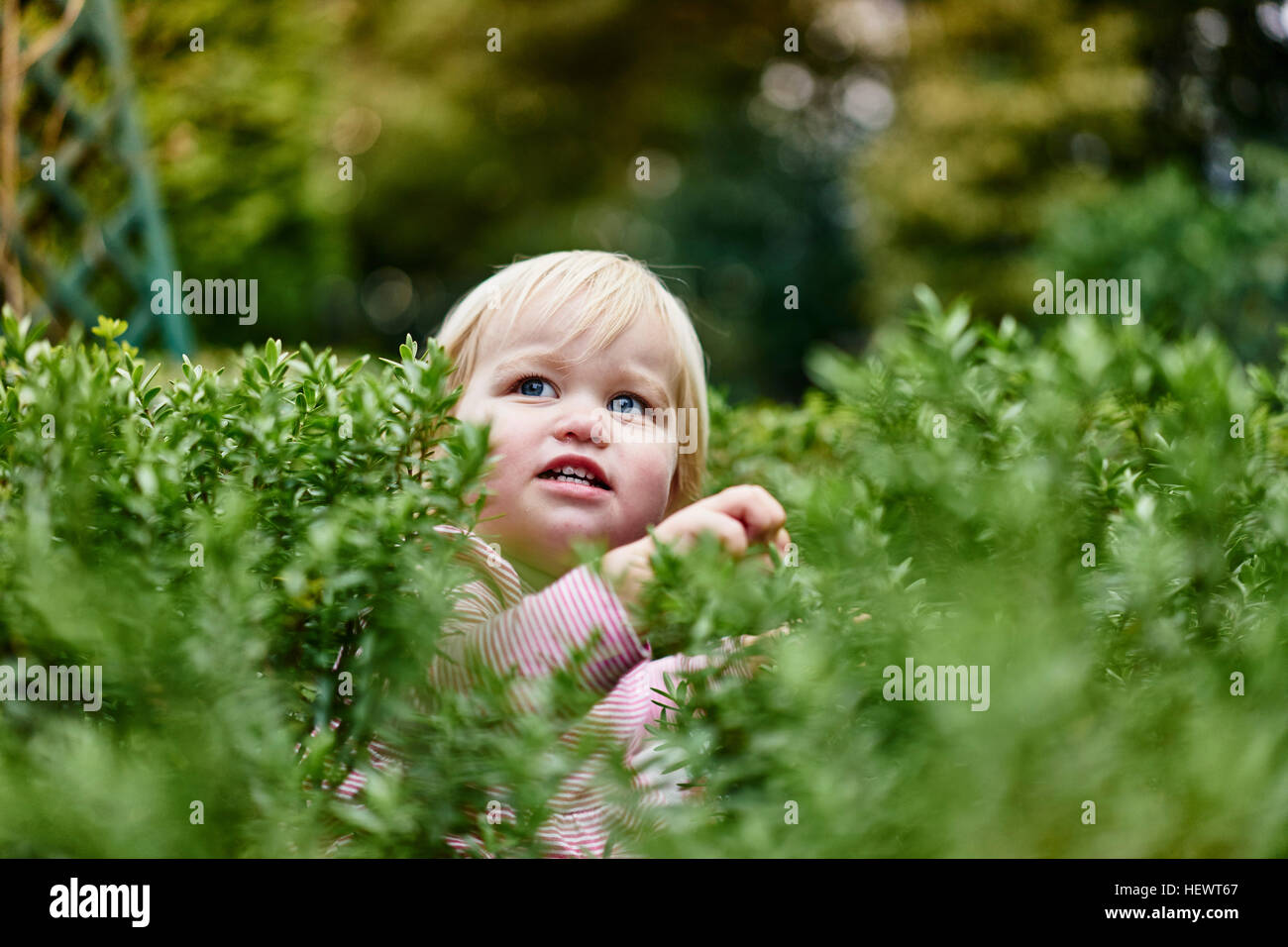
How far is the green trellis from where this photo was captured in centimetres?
520

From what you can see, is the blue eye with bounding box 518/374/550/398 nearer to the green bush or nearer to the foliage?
the green bush

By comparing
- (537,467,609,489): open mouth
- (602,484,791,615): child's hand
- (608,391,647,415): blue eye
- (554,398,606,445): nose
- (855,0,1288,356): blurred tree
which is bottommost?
(602,484,791,615): child's hand

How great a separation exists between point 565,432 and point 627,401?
11.9 inches

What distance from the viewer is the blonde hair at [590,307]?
7.46 feet

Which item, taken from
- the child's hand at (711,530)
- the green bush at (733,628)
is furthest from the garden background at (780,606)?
the child's hand at (711,530)

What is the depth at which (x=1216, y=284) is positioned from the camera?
7434 millimetres

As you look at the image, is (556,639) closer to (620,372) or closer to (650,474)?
(650,474)

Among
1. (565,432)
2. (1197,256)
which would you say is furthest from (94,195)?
(1197,256)

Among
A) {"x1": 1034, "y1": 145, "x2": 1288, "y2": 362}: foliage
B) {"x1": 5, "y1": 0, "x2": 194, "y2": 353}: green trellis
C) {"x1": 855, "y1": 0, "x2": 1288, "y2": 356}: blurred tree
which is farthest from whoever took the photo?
{"x1": 855, "y1": 0, "x2": 1288, "y2": 356}: blurred tree

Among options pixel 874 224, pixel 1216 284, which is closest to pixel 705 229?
pixel 874 224

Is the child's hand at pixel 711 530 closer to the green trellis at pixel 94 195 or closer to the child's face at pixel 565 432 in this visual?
the child's face at pixel 565 432

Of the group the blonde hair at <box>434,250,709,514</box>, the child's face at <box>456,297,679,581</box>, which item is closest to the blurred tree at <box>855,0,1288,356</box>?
the blonde hair at <box>434,250,709,514</box>

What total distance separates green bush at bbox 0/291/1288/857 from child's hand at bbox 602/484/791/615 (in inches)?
3.2

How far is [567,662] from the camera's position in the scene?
141 cm
